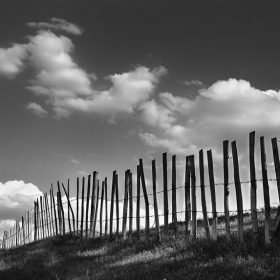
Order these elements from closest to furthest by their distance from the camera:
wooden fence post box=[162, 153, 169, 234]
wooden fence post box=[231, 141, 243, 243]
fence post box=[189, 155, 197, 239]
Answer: wooden fence post box=[231, 141, 243, 243] → fence post box=[189, 155, 197, 239] → wooden fence post box=[162, 153, 169, 234]

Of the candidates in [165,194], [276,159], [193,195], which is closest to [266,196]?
[276,159]

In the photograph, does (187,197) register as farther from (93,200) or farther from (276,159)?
(93,200)

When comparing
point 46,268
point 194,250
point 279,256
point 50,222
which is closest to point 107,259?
point 46,268

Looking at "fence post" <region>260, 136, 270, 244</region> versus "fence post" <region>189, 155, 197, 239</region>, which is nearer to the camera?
"fence post" <region>260, 136, 270, 244</region>

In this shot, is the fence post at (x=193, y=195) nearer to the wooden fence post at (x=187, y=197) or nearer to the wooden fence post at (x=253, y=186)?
the wooden fence post at (x=187, y=197)

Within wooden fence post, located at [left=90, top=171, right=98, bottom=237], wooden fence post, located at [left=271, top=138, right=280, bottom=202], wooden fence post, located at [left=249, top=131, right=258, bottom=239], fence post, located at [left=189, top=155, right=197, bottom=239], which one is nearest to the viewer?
wooden fence post, located at [left=271, top=138, right=280, bottom=202]

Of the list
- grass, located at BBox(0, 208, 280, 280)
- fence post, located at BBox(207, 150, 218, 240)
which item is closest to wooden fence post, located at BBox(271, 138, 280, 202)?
grass, located at BBox(0, 208, 280, 280)

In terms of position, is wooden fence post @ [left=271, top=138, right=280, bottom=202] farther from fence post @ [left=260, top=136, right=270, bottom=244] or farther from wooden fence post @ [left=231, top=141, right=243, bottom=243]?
wooden fence post @ [left=231, top=141, right=243, bottom=243]

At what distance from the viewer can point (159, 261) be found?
790 cm

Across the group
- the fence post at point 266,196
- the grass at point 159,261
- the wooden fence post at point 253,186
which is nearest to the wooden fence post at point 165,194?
the grass at point 159,261

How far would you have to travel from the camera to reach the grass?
6.67 metres

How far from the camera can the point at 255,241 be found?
824 centimetres

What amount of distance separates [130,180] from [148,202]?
1.18m

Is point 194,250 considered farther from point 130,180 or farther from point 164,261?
point 130,180
